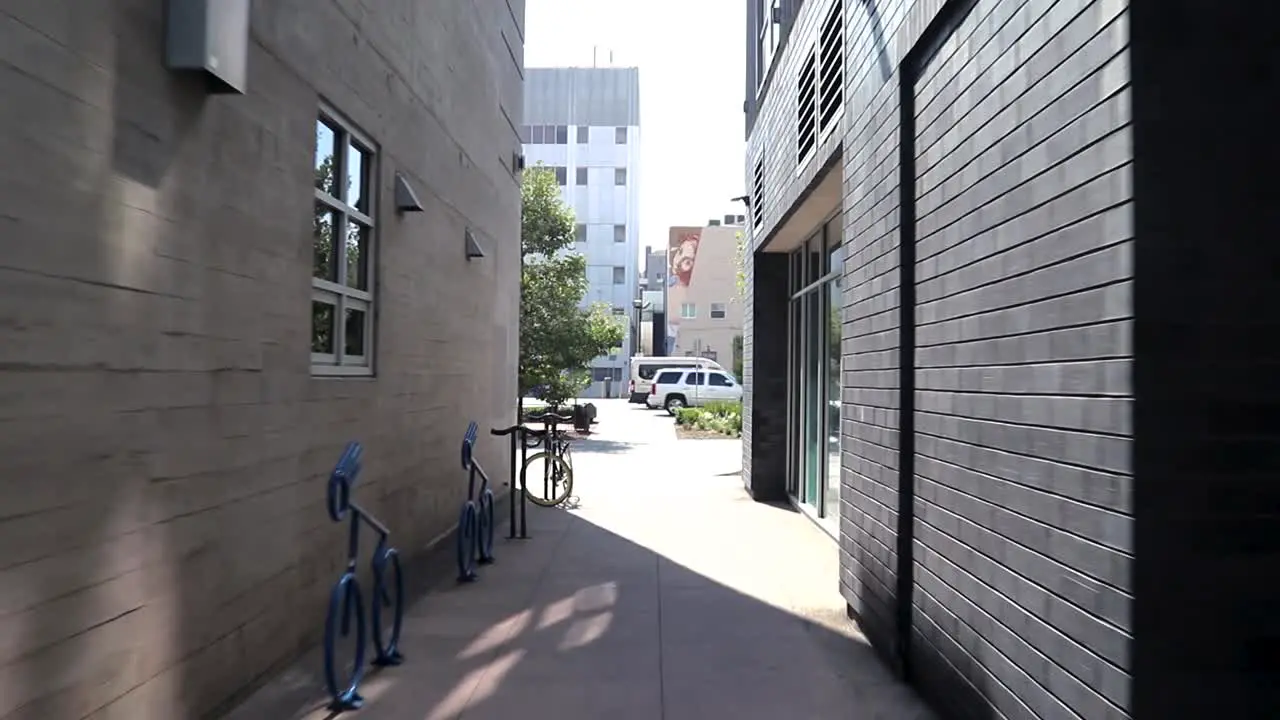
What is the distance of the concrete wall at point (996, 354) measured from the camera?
9.46 ft

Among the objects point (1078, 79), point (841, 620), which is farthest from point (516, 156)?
point (1078, 79)

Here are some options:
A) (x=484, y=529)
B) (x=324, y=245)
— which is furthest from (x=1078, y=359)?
(x=484, y=529)

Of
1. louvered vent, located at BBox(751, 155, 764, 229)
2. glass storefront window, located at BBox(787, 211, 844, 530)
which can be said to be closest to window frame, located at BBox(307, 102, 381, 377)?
glass storefront window, located at BBox(787, 211, 844, 530)

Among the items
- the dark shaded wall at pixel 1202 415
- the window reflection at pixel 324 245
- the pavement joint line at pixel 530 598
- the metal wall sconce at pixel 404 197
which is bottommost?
the pavement joint line at pixel 530 598

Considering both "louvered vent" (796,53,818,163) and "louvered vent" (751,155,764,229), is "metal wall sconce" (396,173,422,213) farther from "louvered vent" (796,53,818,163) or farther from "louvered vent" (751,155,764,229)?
"louvered vent" (751,155,764,229)

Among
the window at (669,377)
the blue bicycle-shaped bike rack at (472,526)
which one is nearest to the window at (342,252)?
the blue bicycle-shaped bike rack at (472,526)

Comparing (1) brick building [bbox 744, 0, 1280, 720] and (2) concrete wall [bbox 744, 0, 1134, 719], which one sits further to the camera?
(2) concrete wall [bbox 744, 0, 1134, 719]

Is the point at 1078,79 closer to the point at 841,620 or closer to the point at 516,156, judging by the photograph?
the point at 841,620

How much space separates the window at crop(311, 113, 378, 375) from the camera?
5773 millimetres

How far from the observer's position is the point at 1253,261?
8.96 feet

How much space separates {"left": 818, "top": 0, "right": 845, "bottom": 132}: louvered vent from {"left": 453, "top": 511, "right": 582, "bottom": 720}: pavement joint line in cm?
408

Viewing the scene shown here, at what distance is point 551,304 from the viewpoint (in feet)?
77.9

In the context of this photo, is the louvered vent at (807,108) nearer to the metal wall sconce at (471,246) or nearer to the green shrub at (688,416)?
the metal wall sconce at (471,246)

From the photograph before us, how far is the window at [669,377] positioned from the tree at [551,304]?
10.8 m
